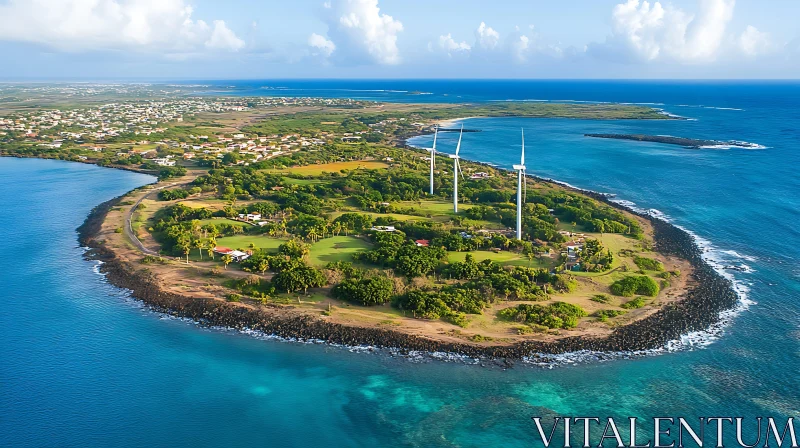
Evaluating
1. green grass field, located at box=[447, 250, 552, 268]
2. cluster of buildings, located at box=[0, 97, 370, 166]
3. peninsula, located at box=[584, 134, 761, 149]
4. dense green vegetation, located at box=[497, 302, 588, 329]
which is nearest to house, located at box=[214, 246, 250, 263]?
green grass field, located at box=[447, 250, 552, 268]

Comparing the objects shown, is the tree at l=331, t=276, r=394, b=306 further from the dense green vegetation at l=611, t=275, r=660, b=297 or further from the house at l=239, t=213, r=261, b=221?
the house at l=239, t=213, r=261, b=221

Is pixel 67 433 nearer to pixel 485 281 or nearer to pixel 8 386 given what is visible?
pixel 8 386

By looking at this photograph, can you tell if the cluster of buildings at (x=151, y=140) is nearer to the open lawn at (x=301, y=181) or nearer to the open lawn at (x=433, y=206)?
the open lawn at (x=301, y=181)

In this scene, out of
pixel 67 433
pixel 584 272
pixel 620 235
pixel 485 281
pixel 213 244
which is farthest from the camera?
pixel 620 235

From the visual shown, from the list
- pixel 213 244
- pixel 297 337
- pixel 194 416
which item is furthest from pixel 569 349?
pixel 213 244

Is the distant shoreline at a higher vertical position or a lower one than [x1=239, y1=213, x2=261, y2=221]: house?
lower

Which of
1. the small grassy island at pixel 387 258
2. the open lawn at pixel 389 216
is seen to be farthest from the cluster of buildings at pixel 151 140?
the open lawn at pixel 389 216
